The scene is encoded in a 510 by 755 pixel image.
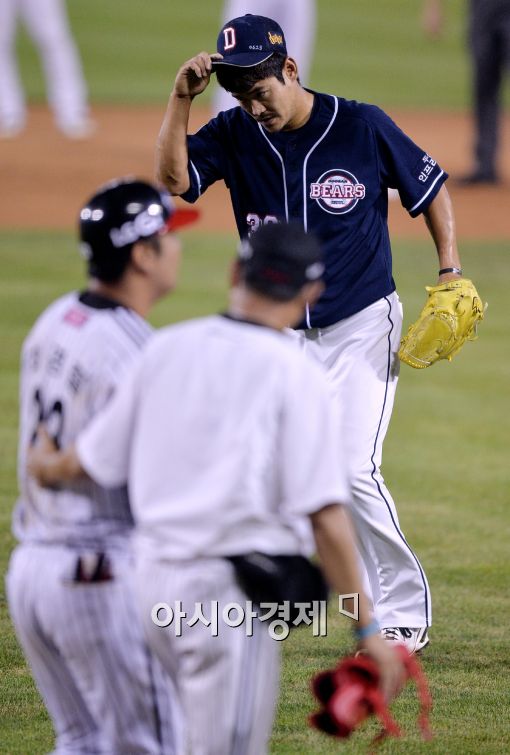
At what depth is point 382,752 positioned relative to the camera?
14.6 feet

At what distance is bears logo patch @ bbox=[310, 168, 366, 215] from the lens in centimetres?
512

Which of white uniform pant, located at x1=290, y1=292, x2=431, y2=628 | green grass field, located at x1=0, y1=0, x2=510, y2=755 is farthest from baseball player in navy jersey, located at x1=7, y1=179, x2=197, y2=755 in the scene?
white uniform pant, located at x1=290, y1=292, x2=431, y2=628

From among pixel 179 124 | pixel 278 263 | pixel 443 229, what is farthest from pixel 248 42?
pixel 278 263

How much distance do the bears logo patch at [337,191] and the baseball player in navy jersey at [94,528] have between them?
1.78 metres

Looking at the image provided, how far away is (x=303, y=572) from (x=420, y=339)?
94.7 inches

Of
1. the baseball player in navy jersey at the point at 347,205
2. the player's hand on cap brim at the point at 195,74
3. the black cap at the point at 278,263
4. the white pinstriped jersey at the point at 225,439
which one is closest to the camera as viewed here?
the white pinstriped jersey at the point at 225,439

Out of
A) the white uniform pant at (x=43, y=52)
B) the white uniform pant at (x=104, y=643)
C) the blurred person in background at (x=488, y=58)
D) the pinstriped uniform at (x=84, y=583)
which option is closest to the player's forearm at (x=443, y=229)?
the pinstriped uniform at (x=84, y=583)

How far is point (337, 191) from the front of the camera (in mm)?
5133

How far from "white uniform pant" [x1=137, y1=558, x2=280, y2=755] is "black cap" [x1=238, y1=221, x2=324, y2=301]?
0.65 m

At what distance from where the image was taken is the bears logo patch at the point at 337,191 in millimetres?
5121

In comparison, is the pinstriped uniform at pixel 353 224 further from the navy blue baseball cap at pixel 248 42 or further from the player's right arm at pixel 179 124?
the navy blue baseball cap at pixel 248 42

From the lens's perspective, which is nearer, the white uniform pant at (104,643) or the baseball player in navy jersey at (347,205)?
the white uniform pant at (104,643)

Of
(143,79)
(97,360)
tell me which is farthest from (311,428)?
(143,79)

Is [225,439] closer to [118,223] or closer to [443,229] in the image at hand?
[118,223]
